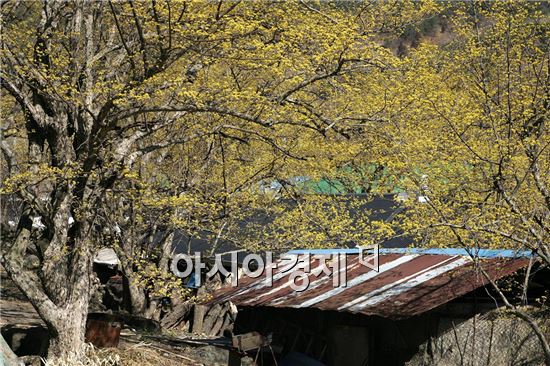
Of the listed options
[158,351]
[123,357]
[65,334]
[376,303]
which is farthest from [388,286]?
[65,334]

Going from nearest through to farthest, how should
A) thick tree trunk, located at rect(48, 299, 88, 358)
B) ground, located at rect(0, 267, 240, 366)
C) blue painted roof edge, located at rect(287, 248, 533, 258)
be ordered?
blue painted roof edge, located at rect(287, 248, 533, 258)
thick tree trunk, located at rect(48, 299, 88, 358)
ground, located at rect(0, 267, 240, 366)

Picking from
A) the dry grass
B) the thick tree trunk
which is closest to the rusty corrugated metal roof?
the dry grass

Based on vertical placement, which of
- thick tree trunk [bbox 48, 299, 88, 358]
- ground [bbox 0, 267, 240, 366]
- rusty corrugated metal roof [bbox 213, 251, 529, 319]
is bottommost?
ground [bbox 0, 267, 240, 366]

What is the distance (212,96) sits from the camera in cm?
1273

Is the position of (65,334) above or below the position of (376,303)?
below

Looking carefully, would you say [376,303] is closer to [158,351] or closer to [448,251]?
[448,251]

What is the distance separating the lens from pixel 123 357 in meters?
14.5

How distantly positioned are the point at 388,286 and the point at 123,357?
5038 mm

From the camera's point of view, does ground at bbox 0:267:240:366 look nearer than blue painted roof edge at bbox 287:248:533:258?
No

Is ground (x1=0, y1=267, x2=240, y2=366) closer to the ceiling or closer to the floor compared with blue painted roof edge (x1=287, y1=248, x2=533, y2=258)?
closer to the floor

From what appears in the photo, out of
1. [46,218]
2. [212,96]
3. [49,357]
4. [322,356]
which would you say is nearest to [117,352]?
[49,357]

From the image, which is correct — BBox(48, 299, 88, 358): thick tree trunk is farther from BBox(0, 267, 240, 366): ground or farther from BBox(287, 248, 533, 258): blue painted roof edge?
BBox(287, 248, 533, 258): blue painted roof edge

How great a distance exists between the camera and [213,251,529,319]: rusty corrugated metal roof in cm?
1310

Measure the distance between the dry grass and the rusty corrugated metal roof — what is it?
2.13m
